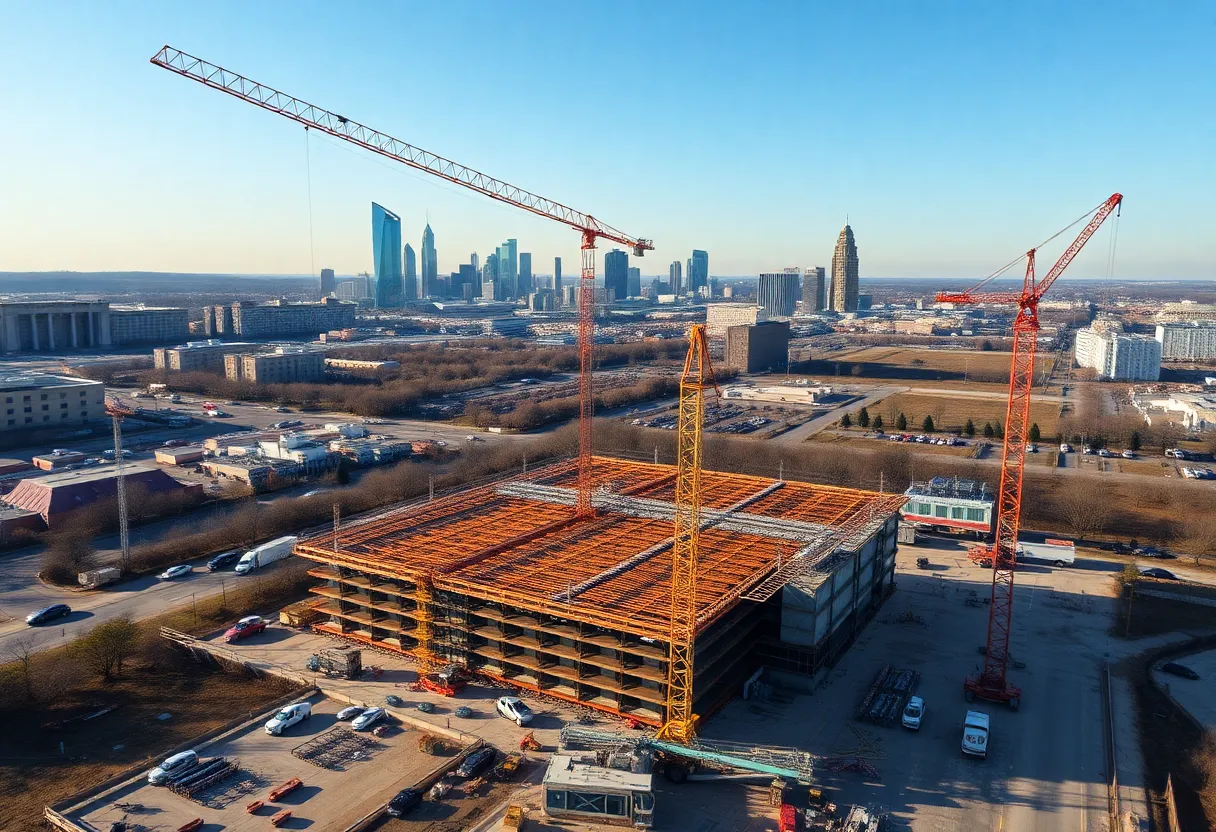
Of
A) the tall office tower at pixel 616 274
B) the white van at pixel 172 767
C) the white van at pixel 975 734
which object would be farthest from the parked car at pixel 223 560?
the tall office tower at pixel 616 274

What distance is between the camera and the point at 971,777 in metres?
13.6

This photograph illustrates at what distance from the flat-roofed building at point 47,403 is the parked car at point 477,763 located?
35.6 metres

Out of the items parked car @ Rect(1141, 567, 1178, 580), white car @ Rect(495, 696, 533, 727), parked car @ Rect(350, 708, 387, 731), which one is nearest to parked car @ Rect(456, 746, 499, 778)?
white car @ Rect(495, 696, 533, 727)

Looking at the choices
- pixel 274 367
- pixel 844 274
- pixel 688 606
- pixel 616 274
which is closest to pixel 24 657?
pixel 688 606

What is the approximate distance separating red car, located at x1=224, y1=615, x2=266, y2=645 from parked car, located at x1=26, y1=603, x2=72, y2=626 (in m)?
4.24

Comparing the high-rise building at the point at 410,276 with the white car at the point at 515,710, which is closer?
the white car at the point at 515,710

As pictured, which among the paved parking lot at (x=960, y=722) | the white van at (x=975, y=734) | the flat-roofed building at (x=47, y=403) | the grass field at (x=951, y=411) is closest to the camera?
the paved parking lot at (x=960, y=722)

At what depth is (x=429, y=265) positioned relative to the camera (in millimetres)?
194250

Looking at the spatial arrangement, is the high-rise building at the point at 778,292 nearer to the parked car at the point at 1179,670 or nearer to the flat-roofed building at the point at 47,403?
the flat-roofed building at the point at 47,403

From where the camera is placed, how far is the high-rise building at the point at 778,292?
142250mm

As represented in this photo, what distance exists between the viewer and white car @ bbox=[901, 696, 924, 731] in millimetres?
14992

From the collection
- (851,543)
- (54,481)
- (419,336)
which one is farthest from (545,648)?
(419,336)

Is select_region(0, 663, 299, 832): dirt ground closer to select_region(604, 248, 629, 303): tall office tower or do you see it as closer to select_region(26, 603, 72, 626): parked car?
select_region(26, 603, 72, 626): parked car

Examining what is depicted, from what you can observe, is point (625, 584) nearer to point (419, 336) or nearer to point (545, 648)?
point (545, 648)
